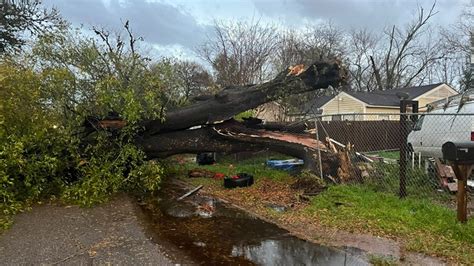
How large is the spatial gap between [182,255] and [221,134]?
560cm

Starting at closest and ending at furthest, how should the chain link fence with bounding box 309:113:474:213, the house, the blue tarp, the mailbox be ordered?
1. the mailbox
2. the chain link fence with bounding box 309:113:474:213
3. the blue tarp
4. the house

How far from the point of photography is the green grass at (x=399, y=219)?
4.65 meters

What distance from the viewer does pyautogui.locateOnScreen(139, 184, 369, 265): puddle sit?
449 centimetres

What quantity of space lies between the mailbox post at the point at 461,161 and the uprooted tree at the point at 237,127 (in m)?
3.46

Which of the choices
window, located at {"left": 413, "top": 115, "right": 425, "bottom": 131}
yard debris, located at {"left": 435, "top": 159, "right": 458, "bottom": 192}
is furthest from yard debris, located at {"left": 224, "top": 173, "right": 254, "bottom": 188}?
window, located at {"left": 413, "top": 115, "right": 425, "bottom": 131}

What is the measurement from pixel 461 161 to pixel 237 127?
6.16 meters

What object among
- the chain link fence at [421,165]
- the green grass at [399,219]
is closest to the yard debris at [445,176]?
the chain link fence at [421,165]

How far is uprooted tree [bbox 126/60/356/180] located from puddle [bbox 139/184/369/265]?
2.69 m

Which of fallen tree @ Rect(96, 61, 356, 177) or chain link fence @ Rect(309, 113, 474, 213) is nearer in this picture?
chain link fence @ Rect(309, 113, 474, 213)

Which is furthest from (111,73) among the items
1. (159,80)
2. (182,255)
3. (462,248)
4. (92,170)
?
(462,248)

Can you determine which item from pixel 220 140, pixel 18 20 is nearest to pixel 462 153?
pixel 220 140

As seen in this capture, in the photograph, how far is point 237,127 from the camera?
34.0 ft

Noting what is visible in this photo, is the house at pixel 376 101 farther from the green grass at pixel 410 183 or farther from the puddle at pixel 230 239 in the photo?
the puddle at pixel 230 239

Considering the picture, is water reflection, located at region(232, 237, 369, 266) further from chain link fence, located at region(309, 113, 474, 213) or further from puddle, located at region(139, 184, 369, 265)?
chain link fence, located at region(309, 113, 474, 213)
